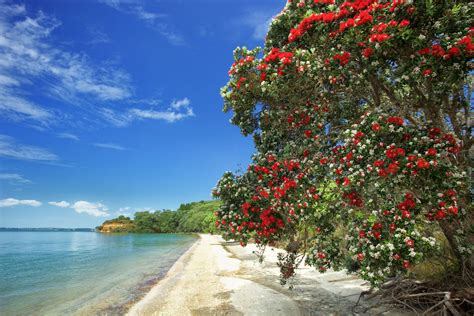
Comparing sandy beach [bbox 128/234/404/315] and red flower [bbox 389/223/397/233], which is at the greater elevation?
red flower [bbox 389/223/397/233]

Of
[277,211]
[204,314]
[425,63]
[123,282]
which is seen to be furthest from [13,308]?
[425,63]

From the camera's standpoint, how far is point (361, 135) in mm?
7570

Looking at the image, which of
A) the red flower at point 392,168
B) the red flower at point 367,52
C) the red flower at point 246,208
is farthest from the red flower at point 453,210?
the red flower at point 246,208

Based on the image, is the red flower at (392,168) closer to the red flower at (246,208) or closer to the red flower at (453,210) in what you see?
the red flower at (453,210)

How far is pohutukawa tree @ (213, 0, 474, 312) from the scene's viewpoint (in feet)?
22.4

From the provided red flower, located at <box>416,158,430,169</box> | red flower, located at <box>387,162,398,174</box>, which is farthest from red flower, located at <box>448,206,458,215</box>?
red flower, located at <box>387,162,398,174</box>

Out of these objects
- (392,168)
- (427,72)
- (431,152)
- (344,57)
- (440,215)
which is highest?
(344,57)

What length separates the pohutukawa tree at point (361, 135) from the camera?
22.4 ft

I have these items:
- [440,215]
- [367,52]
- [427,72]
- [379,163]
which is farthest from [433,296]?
[367,52]

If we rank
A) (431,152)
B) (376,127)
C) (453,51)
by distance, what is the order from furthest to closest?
(376,127) < (431,152) < (453,51)

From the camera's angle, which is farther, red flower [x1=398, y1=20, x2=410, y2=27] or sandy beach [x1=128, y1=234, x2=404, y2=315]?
sandy beach [x1=128, y1=234, x2=404, y2=315]

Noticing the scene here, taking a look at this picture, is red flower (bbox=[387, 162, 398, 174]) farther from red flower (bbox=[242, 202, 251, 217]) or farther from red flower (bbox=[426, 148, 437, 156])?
red flower (bbox=[242, 202, 251, 217])

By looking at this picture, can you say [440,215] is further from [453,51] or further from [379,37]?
[379,37]

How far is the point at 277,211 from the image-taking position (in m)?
9.95
